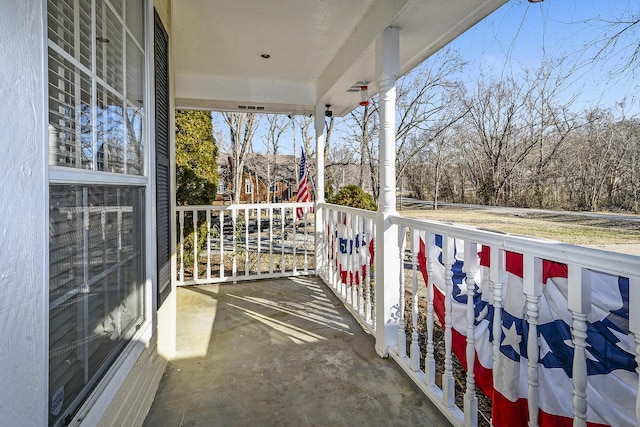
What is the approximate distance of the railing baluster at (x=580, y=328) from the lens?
1.00 metres

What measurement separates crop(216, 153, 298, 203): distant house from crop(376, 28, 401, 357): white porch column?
1161 cm

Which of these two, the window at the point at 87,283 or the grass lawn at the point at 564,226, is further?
the grass lawn at the point at 564,226

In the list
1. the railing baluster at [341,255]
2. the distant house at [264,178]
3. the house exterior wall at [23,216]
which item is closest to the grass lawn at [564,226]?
the railing baluster at [341,255]

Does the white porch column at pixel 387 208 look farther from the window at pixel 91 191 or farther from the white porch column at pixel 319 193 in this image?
the white porch column at pixel 319 193

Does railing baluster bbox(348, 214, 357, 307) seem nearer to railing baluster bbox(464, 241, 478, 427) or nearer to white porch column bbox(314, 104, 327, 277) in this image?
white porch column bbox(314, 104, 327, 277)

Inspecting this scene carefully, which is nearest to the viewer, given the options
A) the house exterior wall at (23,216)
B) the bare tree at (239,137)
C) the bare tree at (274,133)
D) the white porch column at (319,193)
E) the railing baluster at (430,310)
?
the house exterior wall at (23,216)

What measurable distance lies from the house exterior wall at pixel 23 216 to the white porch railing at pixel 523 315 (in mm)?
1422

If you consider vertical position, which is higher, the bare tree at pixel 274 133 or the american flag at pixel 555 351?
the bare tree at pixel 274 133

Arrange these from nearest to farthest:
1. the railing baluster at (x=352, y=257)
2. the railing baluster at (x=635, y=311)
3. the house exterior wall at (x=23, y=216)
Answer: the house exterior wall at (x=23, y=216) → the railing baluster at (x=635, y=311) → the railing baluster at (x=352, y=257)

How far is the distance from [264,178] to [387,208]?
13.6m

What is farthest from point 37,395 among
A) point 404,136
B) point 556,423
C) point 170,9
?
point 404,136

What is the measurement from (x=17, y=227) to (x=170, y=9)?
2.42 metres

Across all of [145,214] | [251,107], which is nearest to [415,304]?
[145,214]

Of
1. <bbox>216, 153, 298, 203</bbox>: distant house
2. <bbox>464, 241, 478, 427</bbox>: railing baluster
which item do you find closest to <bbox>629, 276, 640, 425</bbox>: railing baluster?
<bbox>464, 241, 478, 427</bbox>: railing baluster
